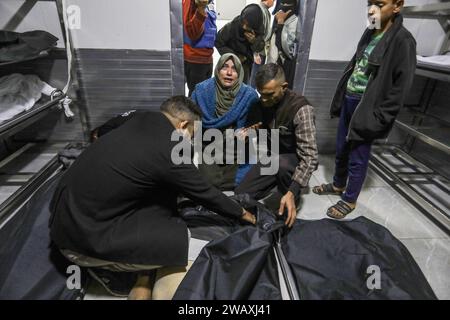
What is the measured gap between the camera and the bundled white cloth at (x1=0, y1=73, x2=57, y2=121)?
1405 millimetres

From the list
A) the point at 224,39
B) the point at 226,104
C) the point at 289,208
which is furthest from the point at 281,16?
the point at 289,208

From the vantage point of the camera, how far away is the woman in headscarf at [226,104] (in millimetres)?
1557

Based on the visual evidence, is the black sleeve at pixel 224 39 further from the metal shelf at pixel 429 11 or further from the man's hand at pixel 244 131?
the metal shelf at pixel 429 11

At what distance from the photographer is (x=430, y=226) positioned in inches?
58.2

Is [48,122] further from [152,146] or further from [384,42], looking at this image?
[384,42]

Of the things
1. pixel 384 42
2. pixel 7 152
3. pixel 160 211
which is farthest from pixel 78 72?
pixel 384 42

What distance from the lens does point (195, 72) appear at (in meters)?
2.18

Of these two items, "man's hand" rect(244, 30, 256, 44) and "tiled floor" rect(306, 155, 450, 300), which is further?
"man's hand" rect(244, 30, 256, 44)

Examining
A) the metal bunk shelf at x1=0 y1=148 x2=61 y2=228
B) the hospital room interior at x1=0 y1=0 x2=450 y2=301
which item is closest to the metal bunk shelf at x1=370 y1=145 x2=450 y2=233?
the hospital room interior at x1=0 y1=0 x2=450 y2=301

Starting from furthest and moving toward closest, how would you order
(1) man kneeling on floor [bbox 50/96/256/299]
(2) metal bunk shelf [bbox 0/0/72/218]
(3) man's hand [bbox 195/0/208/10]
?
1. (3) man's hand [bbox 195/0/208/10]
2. (2) metal bunk shelf [bbox 0/0/72/218]
3. (1) man kneeling on floor [bbox 50/96/256/299]

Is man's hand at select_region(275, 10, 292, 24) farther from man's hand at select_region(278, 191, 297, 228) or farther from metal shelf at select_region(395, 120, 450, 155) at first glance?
man's hand at select_region(278, 191, 297, 228)

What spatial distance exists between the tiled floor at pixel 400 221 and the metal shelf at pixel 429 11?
106 centimetres

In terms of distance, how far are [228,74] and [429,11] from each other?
4.15ft

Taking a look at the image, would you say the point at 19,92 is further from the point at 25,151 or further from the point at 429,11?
the point at 429,11
